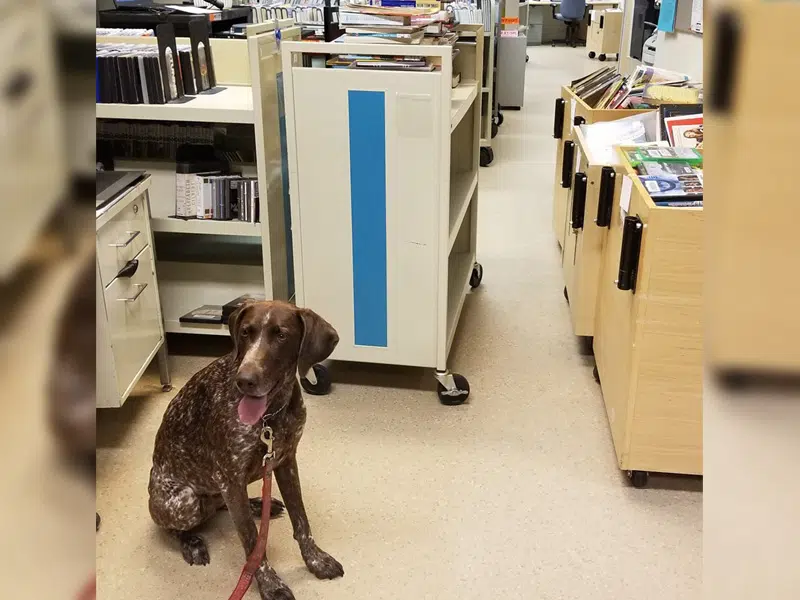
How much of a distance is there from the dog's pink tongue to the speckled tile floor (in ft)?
1.48

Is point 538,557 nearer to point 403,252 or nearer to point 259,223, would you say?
point 403,252

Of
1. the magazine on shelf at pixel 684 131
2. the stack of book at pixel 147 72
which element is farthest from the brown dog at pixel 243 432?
the magazine on shelf at pixel 684 131

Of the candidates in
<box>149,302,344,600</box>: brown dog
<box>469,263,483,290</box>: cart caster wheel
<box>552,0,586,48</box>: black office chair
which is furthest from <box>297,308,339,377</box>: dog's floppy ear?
<box>552,0,586,48</box>: black office chair

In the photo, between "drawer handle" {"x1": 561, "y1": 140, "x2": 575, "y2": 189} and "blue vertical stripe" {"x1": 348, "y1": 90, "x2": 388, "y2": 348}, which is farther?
"drawer handle" {"x1": 561, "y1": 140, "x2": 575, "y2": 189}

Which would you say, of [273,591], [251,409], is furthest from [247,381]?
[273,591]

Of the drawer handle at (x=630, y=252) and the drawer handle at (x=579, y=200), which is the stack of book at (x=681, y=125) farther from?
the drawer handle at (x=630, y=252)

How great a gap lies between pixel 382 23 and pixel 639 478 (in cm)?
153

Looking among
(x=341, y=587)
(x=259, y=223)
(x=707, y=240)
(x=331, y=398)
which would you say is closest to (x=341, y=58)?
(x=259, y=223)

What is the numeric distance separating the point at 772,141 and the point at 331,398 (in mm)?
2257

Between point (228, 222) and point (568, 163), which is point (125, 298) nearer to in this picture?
point (228, 222)

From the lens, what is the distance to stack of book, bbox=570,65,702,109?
8.43 ft

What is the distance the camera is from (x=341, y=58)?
7.37ft

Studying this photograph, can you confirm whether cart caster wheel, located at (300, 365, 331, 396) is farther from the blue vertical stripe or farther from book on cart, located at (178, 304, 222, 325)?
book on cart, located at (178, 304, 222, 325)

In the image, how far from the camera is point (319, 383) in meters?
2.48
